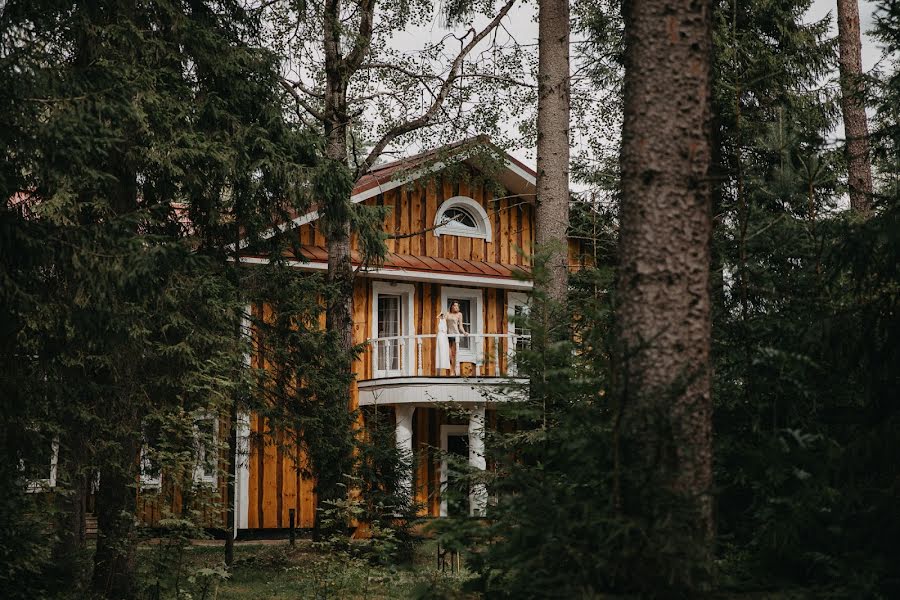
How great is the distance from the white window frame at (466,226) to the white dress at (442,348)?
298 cm

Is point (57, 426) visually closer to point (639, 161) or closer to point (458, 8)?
point (639, 161)

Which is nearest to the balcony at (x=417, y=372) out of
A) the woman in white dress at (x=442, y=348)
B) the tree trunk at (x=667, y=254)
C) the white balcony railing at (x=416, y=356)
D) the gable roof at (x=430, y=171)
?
the white balcony railing at (x=416, y=356)

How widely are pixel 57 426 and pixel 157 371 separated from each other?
2.14 metres

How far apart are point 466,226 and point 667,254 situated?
17142mm

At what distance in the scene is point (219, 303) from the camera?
10.8 meters

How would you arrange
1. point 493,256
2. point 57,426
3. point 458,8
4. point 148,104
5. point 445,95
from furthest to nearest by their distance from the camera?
point 493,256 < point 445,95 < point 458,8 < point 148,104 < point 57,426

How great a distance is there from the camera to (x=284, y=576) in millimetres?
14180

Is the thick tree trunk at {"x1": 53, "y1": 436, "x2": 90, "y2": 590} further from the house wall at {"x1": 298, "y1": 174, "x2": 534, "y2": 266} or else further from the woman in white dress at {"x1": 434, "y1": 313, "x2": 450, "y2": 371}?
the house wall at {"x1": 298, "y1": 174, "x2": 534, "y2": 266}

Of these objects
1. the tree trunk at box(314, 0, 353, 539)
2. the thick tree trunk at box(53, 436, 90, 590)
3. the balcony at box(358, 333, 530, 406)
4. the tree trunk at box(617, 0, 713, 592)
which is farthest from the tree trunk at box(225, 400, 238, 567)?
the tree trunk at box(617, 0, 713, 592)

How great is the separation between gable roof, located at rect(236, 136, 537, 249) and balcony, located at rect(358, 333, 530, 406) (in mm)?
2943

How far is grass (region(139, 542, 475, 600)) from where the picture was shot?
906cm

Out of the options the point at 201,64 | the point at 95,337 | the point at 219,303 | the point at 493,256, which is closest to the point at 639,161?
the point at 95,337

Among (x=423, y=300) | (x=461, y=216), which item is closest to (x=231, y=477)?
(x=423, y=300)

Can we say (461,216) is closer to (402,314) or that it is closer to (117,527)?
(402,314)
